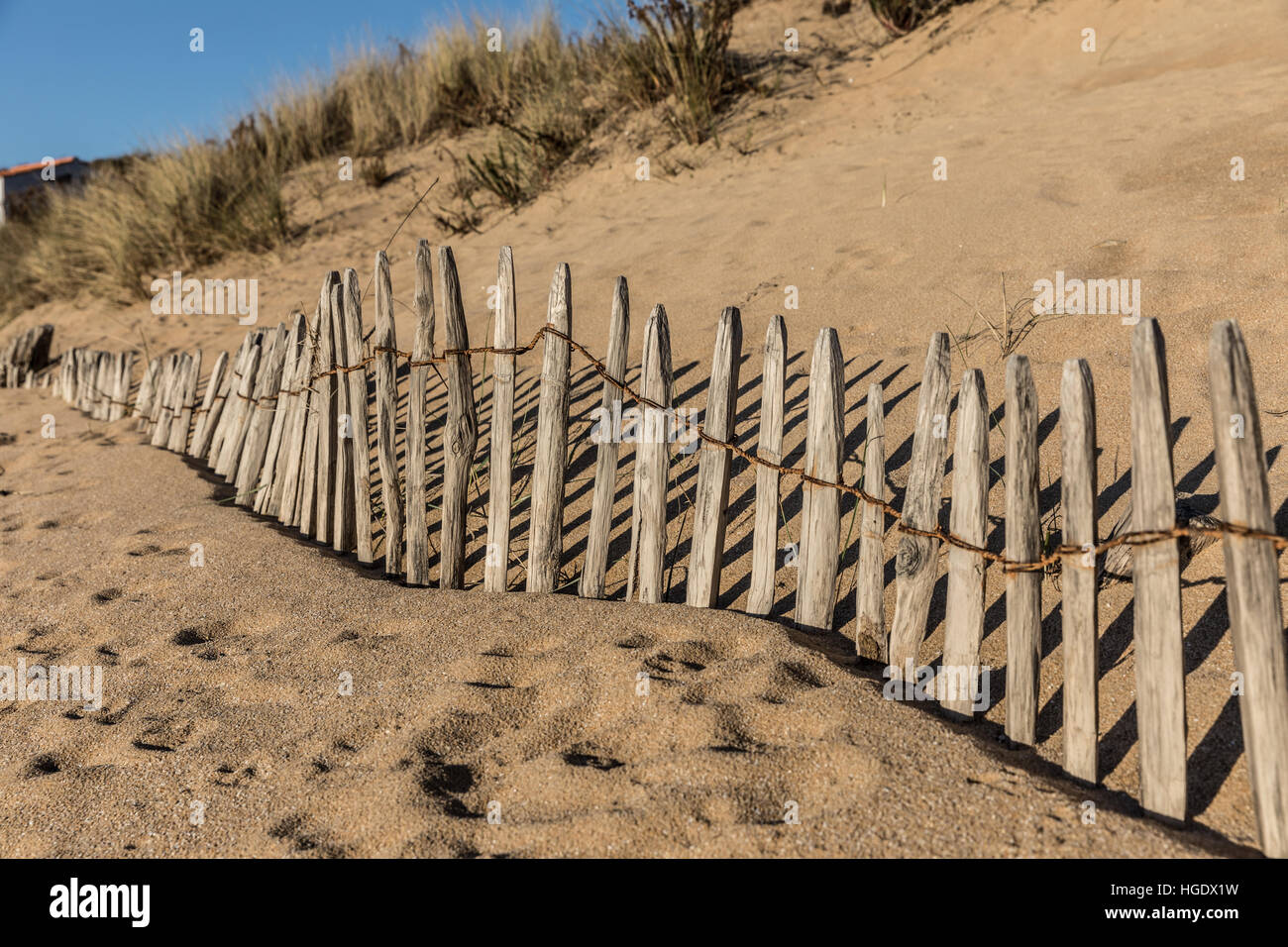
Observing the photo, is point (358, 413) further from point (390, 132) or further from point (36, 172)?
point (36, 172)

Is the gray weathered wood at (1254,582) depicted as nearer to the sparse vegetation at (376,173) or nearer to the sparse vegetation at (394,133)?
the sparse vegetation at (394,133)

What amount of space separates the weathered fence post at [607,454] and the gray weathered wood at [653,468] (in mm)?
76

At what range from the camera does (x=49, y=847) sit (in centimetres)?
193

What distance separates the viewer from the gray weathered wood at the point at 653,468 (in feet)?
8.79

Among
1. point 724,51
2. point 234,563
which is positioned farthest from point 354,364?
point 724,51

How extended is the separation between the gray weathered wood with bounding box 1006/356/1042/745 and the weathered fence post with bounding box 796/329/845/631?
49 cm

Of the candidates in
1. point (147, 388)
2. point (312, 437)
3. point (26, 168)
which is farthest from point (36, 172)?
point (312, 437)

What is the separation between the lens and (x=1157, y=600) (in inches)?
71.6

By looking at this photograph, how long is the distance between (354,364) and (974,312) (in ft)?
8.37

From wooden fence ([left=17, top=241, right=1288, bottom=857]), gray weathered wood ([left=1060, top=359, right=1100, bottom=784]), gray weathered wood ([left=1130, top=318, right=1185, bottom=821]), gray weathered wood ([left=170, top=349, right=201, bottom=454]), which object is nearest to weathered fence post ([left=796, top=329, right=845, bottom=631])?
wooden fence ([left=17, top=241, right=1288, bottom=857])
